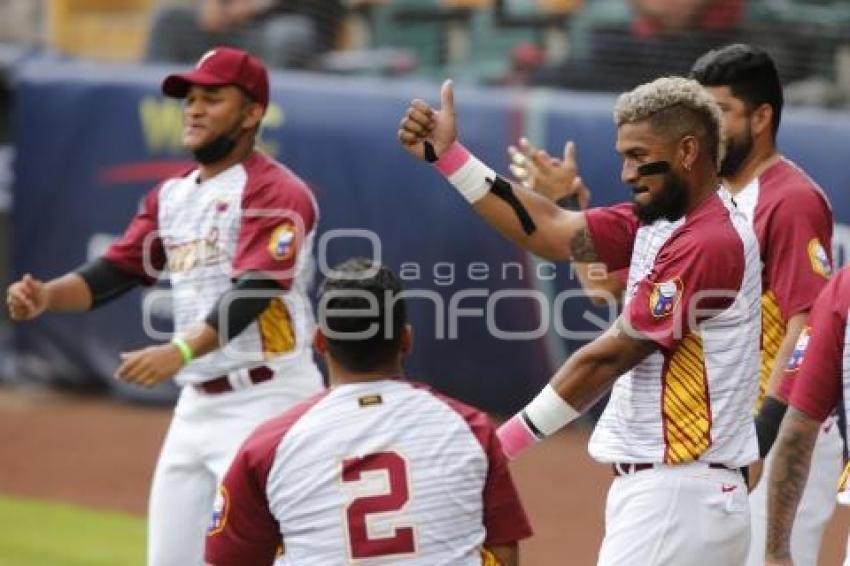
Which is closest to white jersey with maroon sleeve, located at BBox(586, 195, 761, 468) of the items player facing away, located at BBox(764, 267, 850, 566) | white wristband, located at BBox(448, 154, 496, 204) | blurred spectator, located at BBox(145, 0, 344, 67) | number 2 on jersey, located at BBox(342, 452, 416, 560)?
player facing away, located at BBox(764, 267, 850, 566)

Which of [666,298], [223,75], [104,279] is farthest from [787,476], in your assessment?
[104,279]

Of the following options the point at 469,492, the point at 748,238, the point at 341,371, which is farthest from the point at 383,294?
the point at 748,238

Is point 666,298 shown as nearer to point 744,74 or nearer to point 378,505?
point 378,505

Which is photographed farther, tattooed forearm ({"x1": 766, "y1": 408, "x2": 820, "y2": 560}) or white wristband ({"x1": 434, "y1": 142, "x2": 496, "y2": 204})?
white wristband ({"x1": 434, "y1": 142, "x2": 496, "y2": 204})

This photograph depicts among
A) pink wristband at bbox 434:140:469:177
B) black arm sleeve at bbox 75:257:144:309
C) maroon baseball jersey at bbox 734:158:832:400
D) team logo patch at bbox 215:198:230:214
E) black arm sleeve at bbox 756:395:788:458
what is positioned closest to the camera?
black arm sleeve at bbox 756:395:788:458

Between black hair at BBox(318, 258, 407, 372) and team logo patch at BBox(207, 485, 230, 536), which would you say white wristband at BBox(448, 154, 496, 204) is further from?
team logo patch at BBox(207, 485, 230, 536)

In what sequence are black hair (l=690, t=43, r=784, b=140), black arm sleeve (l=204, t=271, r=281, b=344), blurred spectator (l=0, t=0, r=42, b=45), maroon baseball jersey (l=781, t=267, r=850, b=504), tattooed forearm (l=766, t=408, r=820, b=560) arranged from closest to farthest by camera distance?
maroon baseball jersey (l=781, t=267, r=850, b=504)
tattooed forearm (l=766, t=408, r=820, b=560)
black hair (l=690, t=43, r=784, b=140)
black arm sleeve (l=204, t=271, r=281, b=344)
blurred spectator (l=0, t=0, r=42, b=45)

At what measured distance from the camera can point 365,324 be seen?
408 cm

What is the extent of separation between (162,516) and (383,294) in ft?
7.25

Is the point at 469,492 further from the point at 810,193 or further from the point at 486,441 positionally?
the point at 810,193

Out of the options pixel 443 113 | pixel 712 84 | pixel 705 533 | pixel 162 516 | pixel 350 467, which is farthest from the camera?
pixel 162 516

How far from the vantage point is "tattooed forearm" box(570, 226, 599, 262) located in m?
5.17

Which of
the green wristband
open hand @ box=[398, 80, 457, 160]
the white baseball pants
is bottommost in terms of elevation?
the white baseball pants

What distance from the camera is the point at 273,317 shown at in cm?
639
